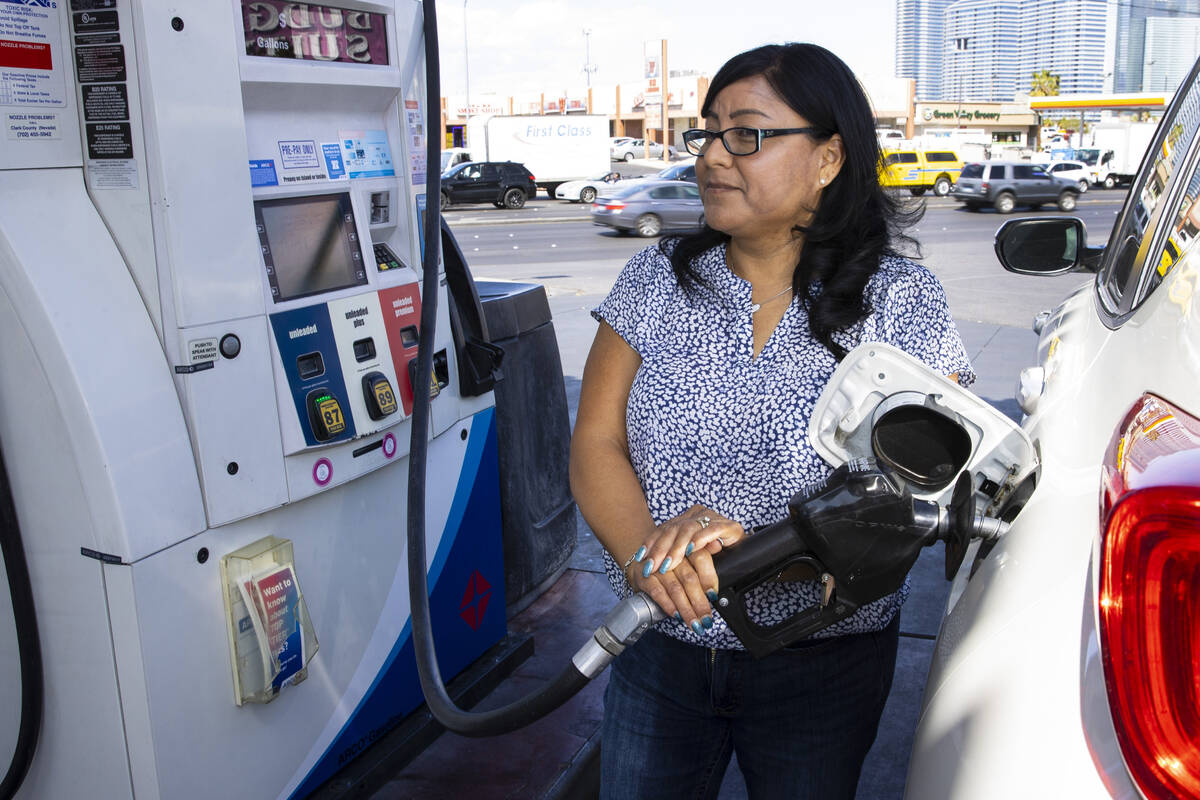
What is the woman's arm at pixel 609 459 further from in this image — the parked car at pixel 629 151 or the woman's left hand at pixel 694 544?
the parked car at pixel 629 151

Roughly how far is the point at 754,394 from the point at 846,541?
0.48 metres

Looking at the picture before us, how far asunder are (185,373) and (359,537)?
2.50ft

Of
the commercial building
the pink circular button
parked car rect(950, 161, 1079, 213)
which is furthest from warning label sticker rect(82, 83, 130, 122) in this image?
the commercial building

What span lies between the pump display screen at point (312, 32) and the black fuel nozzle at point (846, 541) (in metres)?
1.67

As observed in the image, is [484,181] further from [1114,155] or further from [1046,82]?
[1046,82]

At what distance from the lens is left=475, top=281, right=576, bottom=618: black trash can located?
12.3 feet

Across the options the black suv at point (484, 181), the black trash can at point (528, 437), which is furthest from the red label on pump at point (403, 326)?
the black suv at point (484, 181)

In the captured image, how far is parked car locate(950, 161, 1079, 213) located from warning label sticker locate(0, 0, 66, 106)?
27375mm

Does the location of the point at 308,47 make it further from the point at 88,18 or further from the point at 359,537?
the point at 359,537

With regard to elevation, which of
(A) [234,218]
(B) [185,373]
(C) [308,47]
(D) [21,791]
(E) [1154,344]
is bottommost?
(D) [21,791]

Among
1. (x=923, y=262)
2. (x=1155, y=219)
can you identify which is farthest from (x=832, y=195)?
(x=923, y=262)

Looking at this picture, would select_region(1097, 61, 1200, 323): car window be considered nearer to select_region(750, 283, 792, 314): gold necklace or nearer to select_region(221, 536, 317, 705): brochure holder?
select_region(750, 283, 792, 314): gold necklace

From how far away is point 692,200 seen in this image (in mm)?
20172

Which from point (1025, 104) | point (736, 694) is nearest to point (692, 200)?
point (736, 694)
